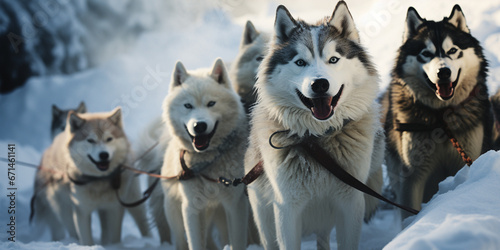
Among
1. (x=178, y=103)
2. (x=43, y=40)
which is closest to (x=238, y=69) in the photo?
(x=178, y=103)

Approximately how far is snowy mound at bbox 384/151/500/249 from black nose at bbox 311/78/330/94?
0.87 meters

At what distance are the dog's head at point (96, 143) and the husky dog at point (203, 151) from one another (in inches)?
53.2

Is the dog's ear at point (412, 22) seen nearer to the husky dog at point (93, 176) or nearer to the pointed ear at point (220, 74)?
the pointed ear at point (220, 74)

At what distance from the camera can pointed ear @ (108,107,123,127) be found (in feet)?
17.4

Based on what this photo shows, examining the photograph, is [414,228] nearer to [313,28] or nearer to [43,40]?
[313,28]

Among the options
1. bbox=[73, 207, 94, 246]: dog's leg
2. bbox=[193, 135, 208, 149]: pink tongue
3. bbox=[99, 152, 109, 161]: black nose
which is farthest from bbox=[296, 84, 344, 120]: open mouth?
bbox=[73, 207, 94, 246]: dog's leg

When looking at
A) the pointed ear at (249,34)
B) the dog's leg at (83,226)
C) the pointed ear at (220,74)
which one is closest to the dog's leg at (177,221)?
the pointed ear at (220,74)

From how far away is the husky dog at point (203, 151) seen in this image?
3.62 meters

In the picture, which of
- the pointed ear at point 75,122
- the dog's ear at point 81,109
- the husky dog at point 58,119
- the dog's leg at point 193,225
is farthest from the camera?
the dog's ear at point 81,109

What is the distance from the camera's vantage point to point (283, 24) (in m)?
2.67

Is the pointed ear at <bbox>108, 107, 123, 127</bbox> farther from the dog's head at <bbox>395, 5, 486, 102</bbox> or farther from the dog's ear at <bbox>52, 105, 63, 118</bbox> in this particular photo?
the dog's head at <bbox>395, 5, 486, 102</bbox>

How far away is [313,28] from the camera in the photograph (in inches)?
101

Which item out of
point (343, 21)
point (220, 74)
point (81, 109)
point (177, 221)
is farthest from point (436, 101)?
point (81, 109)

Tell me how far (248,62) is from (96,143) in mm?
2292
